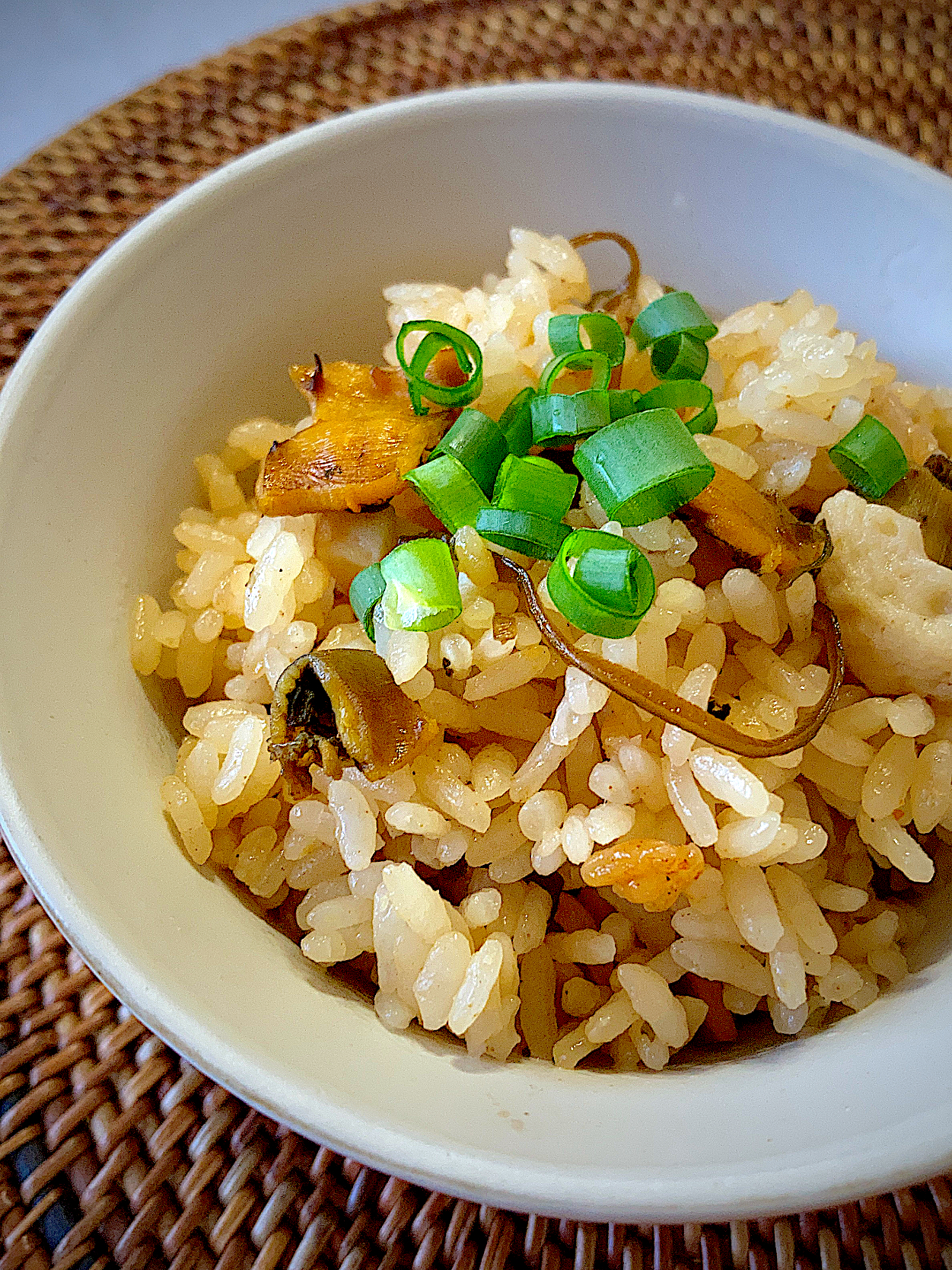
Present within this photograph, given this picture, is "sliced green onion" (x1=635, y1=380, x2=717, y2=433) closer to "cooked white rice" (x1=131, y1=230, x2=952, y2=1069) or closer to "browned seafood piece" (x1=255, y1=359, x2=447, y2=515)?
"cooked white rice" (x1=131, y1=230, x2=952, y2=1069)

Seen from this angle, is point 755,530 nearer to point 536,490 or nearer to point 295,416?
point 536,490

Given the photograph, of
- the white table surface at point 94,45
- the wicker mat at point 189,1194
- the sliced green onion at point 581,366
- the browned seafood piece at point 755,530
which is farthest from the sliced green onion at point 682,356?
the white table surface at point 94,45

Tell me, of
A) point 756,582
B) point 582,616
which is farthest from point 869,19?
point 582,616

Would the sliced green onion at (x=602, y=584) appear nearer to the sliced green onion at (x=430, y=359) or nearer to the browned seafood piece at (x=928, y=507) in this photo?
the sliced green onion at (x=430, y=359)

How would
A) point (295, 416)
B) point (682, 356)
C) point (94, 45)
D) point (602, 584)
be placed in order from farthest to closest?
point (94, 45), point (295, 416), point (682, 356), point (602, 584)

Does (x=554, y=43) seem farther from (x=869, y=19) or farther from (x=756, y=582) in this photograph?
(x=756, y=582)

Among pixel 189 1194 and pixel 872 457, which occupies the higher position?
pixel 872 457

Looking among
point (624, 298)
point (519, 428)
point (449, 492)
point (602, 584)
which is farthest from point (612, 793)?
point (624, 298)
